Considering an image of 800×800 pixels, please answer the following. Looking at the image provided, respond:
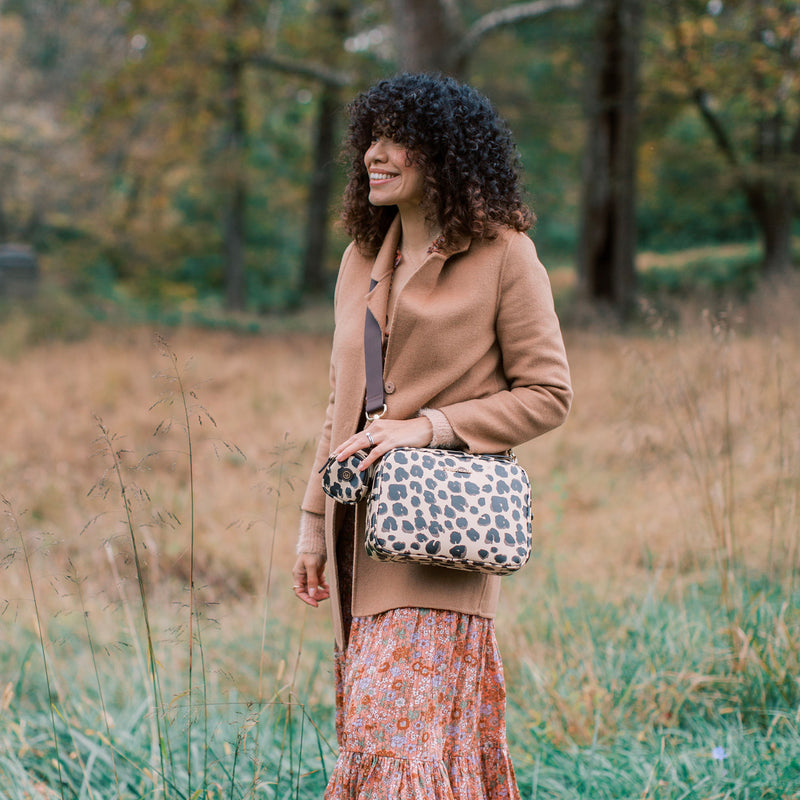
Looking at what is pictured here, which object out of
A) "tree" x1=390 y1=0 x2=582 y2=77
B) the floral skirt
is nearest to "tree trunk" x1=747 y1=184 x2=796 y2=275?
"tree" x1=390 y1=0 x2=582 y2=77

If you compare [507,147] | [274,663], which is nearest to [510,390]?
[507,147]

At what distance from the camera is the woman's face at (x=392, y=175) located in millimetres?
1904

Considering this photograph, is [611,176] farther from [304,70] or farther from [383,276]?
[383,276]

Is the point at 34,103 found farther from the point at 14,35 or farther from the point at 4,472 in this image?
the point at 4,472

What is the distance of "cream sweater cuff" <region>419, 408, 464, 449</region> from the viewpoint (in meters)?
1.81

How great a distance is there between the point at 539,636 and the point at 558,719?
65 cm

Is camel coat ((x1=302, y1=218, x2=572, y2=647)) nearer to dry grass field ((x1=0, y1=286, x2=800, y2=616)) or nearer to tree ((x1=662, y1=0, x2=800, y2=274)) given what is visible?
dry grass field ((x1=0, y1=286, x2=800, y2=616))

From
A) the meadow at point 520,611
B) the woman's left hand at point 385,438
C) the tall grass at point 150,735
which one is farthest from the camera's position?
the meadow at point 520,611

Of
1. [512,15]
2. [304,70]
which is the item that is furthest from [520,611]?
[304,70]

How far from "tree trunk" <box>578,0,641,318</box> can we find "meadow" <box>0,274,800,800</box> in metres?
4.57

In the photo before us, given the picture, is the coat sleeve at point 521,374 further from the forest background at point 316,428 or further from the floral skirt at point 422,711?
the forest background at point 316,428

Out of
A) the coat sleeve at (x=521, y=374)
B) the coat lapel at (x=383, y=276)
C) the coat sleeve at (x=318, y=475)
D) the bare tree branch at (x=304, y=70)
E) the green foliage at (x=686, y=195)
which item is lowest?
the coat sleeve at (x=318, y=475)

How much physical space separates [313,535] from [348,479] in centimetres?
38

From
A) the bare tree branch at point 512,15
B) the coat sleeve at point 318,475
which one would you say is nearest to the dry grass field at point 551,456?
the coat sleeve at point 318,475
